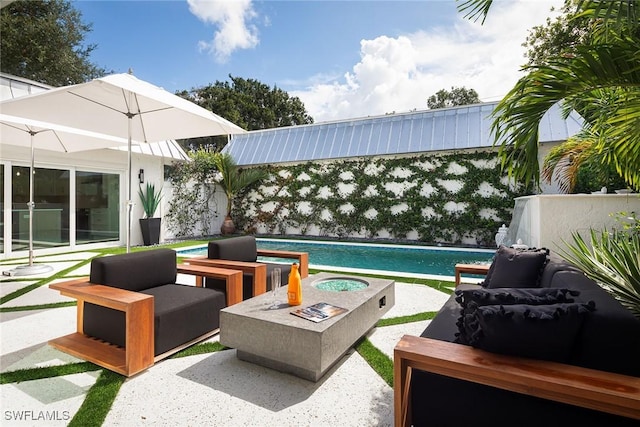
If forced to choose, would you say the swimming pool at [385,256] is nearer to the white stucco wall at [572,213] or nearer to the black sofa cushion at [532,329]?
the white stucco wall at [572,213]

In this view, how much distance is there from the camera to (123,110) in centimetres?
465

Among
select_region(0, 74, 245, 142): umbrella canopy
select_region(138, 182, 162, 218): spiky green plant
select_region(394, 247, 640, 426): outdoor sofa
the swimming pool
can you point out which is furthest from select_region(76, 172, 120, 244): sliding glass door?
select_region(394, 247, 640, 426): outdoor sofa

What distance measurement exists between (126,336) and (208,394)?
76 cm

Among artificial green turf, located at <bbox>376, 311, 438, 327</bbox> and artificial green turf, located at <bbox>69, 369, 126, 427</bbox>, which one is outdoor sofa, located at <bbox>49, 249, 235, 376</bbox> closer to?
artificial green turf, located at <bbox>69, 369, 126, 427</bbox>

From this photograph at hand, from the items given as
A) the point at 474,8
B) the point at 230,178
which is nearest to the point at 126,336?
the point at 474,8

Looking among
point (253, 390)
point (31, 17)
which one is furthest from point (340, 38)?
point (31, 17)

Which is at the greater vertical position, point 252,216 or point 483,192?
point 483,192

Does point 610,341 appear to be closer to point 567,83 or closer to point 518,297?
point 518,297

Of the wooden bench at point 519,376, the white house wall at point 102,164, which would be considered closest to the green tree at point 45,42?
the white house wall at point 102,164

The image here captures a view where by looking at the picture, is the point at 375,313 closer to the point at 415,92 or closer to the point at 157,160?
the point at 157,160

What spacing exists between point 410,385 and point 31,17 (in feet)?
61.1

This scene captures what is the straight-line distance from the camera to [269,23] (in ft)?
31.4

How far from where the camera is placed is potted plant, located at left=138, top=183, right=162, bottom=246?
30.3ft

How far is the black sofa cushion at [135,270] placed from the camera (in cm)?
287
